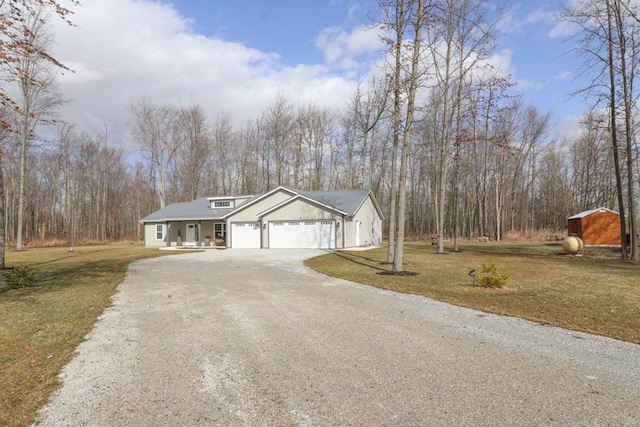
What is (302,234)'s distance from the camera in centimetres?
2402

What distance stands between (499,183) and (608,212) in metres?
14.2

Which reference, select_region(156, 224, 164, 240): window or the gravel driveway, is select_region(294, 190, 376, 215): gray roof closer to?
select_region(156, 224, 164, 240): window

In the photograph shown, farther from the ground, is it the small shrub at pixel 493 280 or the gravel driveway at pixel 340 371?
the small shrub at pixel 493 280

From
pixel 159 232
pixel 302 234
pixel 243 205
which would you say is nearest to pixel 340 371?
pixel 302 234

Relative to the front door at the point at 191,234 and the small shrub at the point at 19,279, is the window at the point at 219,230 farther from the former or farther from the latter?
the small shrub at the point at 19,279

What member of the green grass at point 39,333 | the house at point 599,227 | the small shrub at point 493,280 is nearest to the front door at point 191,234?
the green grass at point 39,333

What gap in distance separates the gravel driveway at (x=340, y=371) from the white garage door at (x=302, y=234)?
55.1 ft

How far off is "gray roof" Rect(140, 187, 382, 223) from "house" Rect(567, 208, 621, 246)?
14.8m

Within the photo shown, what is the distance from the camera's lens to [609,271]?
1181 cm

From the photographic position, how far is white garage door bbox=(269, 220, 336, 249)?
76.8 feet

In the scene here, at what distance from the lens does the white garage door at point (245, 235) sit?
25484mm

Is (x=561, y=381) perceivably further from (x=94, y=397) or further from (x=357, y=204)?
(x=357, y=204)

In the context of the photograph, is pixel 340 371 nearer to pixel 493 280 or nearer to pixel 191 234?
pixel 493 280

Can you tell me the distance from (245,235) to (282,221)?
3200mm
